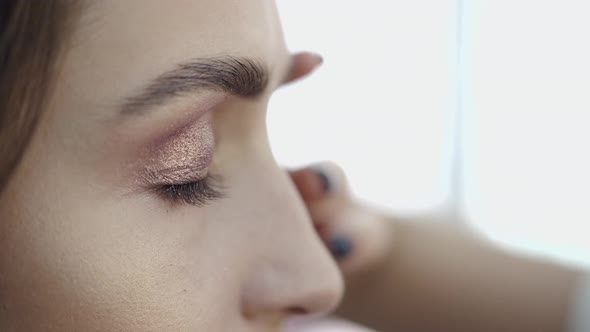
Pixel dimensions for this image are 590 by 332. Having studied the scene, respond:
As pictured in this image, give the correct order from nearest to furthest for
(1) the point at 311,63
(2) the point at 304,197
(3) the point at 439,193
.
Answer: (1) the point at 311,63
(2) the point at 304,197
(3) the point at 439,193

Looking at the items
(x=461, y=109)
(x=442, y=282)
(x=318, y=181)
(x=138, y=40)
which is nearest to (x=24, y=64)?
(x=138, y=40)

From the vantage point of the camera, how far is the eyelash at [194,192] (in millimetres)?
425

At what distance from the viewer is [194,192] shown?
0.45 meters

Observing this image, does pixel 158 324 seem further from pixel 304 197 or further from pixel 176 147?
pixel 304 197

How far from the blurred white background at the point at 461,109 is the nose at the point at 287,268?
1.32ft

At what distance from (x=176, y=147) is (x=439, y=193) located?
0.82 m

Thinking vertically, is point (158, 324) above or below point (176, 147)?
below

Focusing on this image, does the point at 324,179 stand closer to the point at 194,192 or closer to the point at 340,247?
the point at 340,247

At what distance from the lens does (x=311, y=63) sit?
588 millimetres

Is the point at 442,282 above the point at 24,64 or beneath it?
beneath

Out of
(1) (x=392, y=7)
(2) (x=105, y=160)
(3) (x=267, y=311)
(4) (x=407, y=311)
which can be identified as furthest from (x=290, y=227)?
(4) (x=407, y=311)

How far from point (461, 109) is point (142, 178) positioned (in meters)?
0.77

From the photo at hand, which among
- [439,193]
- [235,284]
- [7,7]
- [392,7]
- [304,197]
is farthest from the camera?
[439,193]

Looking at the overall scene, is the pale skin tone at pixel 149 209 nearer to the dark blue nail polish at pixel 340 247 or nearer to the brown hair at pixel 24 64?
the brown hair at pixel 24 64
